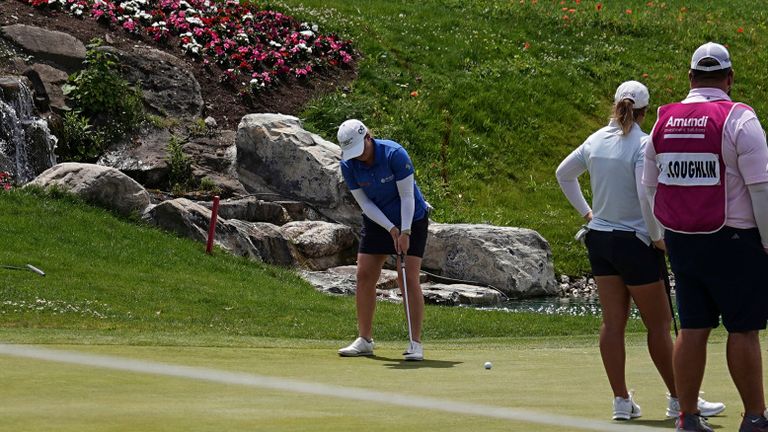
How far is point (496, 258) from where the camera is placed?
22.2 meters

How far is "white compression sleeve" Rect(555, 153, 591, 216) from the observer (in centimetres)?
803

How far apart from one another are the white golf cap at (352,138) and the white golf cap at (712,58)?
394 cm

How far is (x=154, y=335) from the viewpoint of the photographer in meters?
12.2

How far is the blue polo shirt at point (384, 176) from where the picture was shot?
10.6 metres

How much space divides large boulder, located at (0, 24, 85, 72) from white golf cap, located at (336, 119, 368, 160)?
15958mm

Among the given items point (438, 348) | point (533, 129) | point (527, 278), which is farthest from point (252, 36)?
point (438, 348)

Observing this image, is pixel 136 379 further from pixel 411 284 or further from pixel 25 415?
pixel 411 284

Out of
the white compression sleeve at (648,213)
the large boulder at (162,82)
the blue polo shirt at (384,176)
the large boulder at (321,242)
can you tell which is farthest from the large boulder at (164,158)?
the white compression sleeve at (648,213)

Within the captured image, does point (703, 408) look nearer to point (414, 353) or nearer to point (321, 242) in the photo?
point (414, 353)

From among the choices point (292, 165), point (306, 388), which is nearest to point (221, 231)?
point (292, 165)

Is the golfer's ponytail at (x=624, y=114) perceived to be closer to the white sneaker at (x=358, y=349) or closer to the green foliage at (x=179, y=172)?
the white sneaker at (x=358, y=349)

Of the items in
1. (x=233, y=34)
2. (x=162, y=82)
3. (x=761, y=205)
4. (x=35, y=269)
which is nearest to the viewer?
(x=761, y=205)

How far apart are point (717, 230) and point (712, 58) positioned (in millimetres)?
885

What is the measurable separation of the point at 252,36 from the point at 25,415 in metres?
24.3
